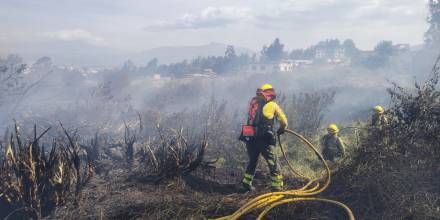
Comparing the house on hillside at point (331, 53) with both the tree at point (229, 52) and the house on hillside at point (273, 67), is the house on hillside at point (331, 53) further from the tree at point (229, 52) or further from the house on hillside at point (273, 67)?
the tree at point (229, 52)

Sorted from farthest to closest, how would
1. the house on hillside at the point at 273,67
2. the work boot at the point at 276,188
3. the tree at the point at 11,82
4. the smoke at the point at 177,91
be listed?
1. the house on hillside at the point at 273,67
2. the smoke at the point at 177,91
3. the tree at the point at 11,82
4. the work boot at the point at 276,188

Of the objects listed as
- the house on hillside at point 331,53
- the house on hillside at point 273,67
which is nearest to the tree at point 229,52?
the house on hillside at point 273,67

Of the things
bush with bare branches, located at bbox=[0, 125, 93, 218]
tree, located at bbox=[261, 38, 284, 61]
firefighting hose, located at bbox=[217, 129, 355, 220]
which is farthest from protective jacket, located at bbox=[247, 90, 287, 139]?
tree, located at bbox=[261, 38, 284, 61]

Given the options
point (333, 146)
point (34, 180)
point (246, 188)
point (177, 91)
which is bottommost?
point (246, 188)

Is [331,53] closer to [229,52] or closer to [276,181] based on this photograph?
[229,52]

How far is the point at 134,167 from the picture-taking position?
8.34m

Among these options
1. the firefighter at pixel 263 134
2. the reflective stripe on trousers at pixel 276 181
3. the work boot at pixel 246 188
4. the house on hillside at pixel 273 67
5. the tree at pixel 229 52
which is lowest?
the work boot at pixel 246 188

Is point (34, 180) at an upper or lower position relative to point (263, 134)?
lower

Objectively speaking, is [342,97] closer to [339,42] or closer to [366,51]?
[366,51]

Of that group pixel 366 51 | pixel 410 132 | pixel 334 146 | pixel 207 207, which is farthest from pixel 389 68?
pixel 207 207

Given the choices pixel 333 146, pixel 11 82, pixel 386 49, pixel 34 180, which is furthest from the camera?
pixel 386 49

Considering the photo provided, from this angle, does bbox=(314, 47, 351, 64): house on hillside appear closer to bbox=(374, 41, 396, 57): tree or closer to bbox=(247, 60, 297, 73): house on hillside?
bbox=(247, 60, 297, 73): house on hillside

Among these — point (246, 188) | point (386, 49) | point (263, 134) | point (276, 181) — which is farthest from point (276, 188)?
point (386, 49)

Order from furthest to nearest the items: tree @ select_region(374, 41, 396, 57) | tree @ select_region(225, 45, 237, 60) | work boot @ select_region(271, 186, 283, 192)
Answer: tree @ select_region(225, 45, 237, 60)
tree @ select_region(374, 41, 396, 57)
work boot @ select_region(271, 186, 283, 192)
